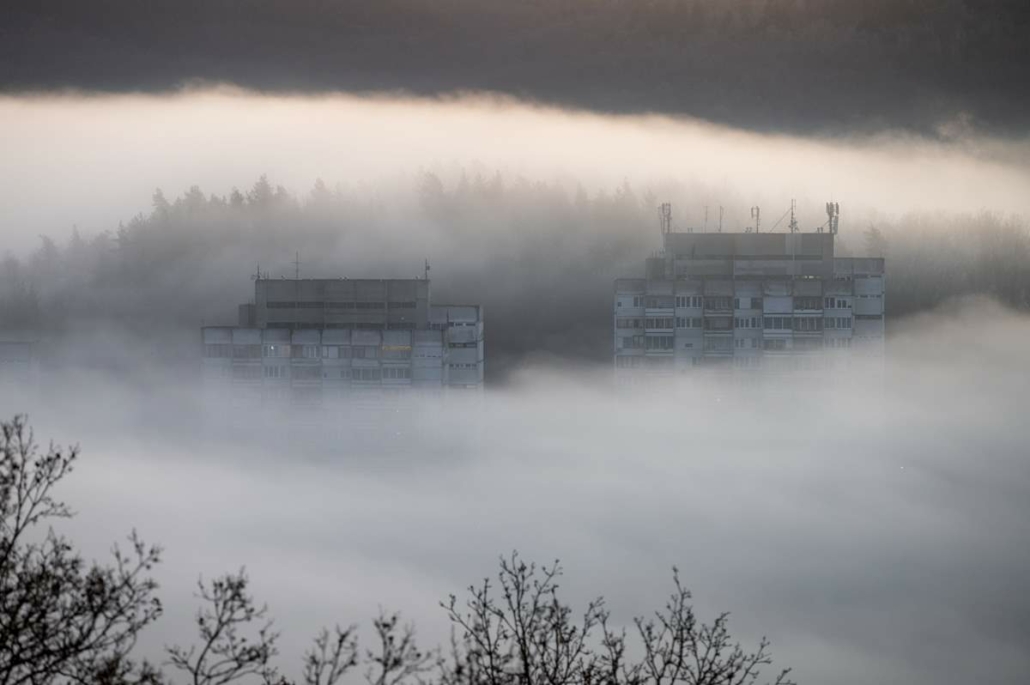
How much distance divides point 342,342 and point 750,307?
2748cm

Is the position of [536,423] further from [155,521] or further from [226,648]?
[226,648]

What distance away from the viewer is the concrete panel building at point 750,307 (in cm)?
11106

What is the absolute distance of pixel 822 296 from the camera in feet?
364

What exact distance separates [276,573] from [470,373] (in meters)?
17.8

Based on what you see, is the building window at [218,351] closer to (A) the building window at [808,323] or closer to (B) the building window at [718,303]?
(B) the building window at [718,303]

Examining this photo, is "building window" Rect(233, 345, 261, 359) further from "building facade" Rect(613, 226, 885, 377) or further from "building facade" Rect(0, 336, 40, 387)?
"building facade" Rect(613, 226, 885, 377)

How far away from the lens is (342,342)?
102 m

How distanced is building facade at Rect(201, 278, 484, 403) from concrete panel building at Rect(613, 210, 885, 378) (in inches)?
547

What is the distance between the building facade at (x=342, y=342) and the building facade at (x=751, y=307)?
45.8ft

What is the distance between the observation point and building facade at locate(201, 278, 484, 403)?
101188 mm

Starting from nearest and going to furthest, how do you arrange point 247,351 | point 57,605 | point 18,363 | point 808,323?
point 57,605
point 247,351
point 18,363
point 808,323

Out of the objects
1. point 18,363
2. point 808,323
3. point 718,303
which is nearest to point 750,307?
point 718,303

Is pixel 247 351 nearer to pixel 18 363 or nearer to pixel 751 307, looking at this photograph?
pixel 18 363

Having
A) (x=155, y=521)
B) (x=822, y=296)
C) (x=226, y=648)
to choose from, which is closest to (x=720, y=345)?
(x=822, y=296)
